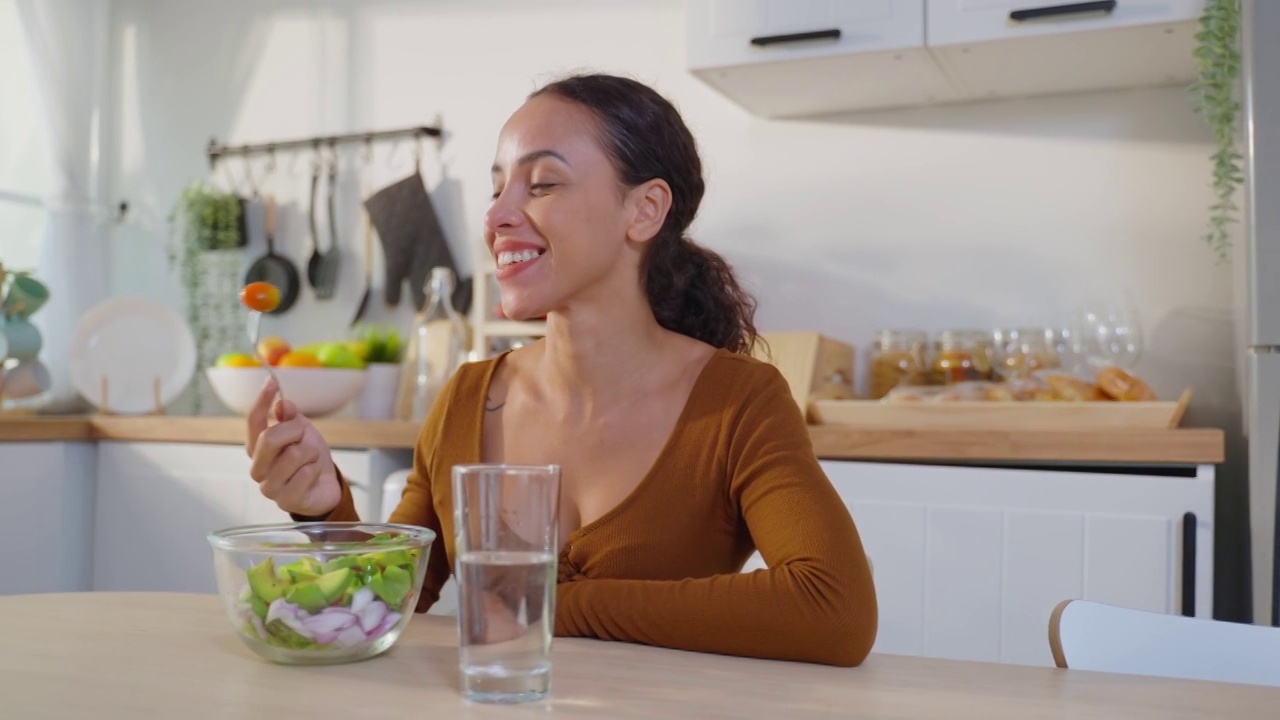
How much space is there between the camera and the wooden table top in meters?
0.72

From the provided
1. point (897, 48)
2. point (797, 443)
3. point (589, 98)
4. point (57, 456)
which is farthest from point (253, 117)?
point (797, 443)

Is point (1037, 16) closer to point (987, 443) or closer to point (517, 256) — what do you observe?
point (987, 443)

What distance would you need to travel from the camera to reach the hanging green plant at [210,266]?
3307 millimetres

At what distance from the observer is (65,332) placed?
3.19 m

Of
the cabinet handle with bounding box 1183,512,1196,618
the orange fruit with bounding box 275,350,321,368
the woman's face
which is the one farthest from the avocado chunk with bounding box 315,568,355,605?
the orange fruit with bounding box 275,350,321,368

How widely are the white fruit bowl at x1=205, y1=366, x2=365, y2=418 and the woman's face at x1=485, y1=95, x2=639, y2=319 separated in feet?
4.82

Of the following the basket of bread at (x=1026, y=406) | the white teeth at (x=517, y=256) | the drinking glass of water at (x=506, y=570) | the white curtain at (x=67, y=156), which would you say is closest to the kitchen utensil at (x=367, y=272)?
the white curtain at (x=67, y=156)

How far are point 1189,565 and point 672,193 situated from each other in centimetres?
103

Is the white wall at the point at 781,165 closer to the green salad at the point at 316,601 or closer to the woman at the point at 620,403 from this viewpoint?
the woman at the point at 620,403

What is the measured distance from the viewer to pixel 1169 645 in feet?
3.34

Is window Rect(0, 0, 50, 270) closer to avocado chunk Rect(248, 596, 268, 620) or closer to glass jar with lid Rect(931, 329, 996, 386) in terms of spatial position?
glass jar with lid Rect(931, 329, 996, 386)

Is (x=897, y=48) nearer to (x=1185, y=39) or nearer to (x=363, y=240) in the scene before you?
(x=1185, y=39)

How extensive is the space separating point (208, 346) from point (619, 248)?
2293mm

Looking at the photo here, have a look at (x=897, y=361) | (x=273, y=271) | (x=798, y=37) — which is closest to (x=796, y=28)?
(x=798, y=37)
